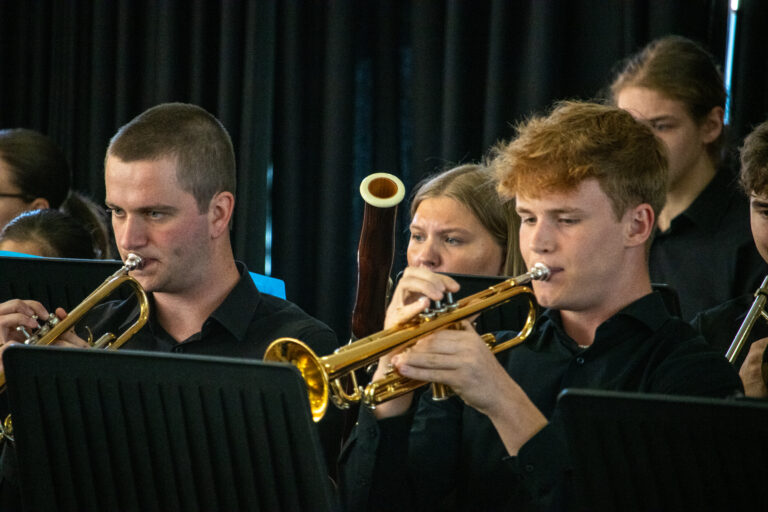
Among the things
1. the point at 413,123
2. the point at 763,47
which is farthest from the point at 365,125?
the point at 763,47

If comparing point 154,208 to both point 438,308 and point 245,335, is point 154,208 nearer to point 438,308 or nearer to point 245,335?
point 245,335

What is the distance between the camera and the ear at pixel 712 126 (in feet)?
9.38

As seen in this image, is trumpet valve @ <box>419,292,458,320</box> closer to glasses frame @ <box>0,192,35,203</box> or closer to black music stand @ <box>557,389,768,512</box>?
black music stand @ <box>557,389,768,512</box>

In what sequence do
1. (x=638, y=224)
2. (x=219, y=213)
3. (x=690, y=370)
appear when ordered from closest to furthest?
(x=690, y=370) < (x=638, y=224) < (x=219, y=213)

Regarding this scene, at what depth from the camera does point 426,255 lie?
2.69m

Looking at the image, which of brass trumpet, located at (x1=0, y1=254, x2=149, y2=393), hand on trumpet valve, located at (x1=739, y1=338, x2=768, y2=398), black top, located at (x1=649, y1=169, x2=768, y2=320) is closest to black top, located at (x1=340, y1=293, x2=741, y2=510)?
hand on trumpet valve, located at (x1=739, y1=338, x2=768, y2=398)

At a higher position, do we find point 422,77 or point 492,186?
point 422,77

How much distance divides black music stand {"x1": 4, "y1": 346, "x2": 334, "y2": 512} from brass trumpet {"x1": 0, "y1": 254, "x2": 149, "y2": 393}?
1.76 feet

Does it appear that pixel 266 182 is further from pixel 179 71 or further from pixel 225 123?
pixel 179 71

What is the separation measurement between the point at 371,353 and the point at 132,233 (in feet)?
2.30

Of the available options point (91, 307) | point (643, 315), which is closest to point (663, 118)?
point (643, 315)

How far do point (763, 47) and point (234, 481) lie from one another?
234cm

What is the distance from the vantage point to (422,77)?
360 cm

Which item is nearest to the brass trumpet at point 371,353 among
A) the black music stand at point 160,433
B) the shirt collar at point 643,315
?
the shirt collar at point 643,315
